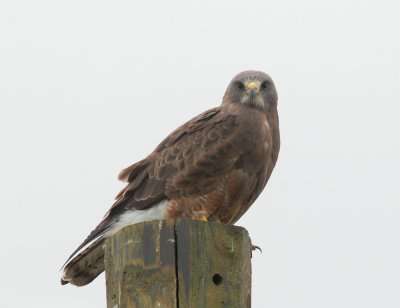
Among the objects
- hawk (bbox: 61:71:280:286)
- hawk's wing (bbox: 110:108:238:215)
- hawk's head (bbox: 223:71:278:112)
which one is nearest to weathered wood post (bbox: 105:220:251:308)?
hawk (bbox: 61:71:280:286)

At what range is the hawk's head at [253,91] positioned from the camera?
7.37 m

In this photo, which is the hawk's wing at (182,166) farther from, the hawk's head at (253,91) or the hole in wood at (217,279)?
the hole in wood at (217,279)

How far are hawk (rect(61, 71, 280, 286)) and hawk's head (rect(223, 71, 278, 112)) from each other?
0.5 inches

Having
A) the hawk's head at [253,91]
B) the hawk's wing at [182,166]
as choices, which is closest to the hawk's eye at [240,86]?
the hawk's head at [253,91]

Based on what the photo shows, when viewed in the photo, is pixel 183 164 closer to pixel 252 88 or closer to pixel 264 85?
pixel 252 88

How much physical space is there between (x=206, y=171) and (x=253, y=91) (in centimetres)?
103

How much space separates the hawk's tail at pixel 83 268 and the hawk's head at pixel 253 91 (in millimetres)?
2156

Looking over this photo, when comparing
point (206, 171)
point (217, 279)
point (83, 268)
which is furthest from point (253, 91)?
point (217, 279)

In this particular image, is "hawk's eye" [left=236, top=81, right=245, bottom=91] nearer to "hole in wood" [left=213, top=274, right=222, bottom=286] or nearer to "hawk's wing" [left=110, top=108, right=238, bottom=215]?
"hawk's wing" [left=110, top=108, right=238, bottom=215]

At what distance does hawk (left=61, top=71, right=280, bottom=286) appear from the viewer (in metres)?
6.82

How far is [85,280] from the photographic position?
611cm

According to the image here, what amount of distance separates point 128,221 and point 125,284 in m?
3.40

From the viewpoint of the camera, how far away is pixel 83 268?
241 inches

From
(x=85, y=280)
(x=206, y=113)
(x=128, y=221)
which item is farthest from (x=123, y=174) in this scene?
(x=85, y=280)
